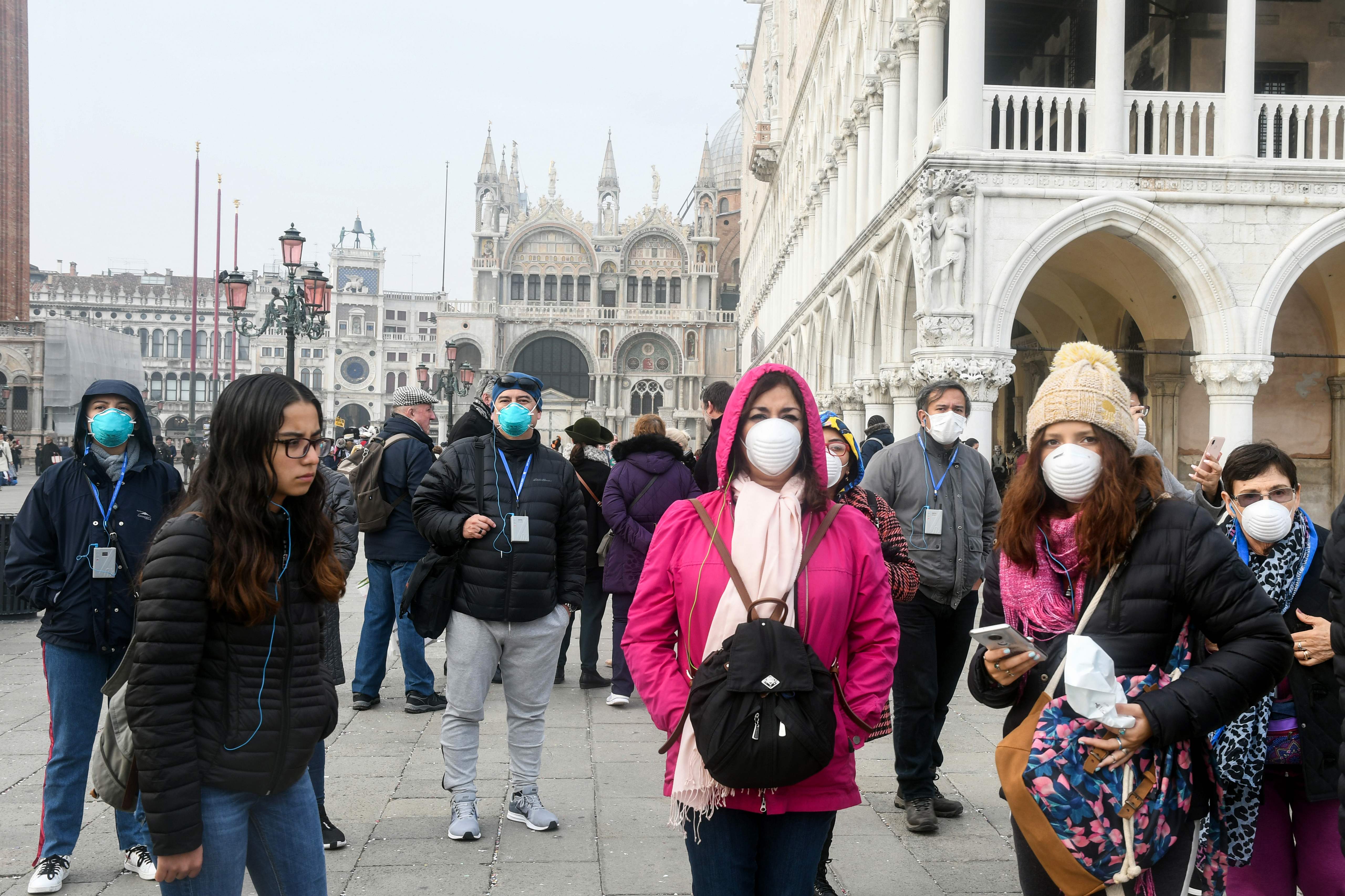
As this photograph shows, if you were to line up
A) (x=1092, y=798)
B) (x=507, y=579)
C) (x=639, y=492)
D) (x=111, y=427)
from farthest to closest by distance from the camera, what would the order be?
(x=639, y=492) → (x=507, y=579) → (x=111, y=427) → (x=1092, y=798)

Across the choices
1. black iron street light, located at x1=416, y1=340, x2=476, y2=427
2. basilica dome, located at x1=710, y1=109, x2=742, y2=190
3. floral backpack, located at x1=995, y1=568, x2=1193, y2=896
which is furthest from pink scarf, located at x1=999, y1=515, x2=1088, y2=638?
basilica dome, located at x1=710, y1=109, x2=742, y2=190

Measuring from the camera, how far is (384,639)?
6371mm

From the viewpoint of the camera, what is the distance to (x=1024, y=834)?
2.29 metres

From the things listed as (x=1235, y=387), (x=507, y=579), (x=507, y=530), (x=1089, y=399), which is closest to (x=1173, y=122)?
(x=1235, y=387)

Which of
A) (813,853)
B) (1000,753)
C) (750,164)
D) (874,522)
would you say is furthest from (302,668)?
(750,164)

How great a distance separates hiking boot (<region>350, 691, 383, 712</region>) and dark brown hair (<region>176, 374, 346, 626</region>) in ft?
13.1

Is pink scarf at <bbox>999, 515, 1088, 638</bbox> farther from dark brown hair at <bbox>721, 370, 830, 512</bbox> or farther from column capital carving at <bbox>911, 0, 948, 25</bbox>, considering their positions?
column capital carving at <bbox>911, 0, 948, 25</bbox>

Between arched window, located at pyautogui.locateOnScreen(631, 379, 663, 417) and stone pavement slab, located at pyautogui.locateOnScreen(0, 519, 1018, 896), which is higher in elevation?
arched window, located at pyautogui.locateOnScreen(631, 379, 663, 417)

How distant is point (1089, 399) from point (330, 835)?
316 centimetres

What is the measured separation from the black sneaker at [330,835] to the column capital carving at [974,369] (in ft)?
27.1

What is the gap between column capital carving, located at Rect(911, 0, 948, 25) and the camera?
12836mm

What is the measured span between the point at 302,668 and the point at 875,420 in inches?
278

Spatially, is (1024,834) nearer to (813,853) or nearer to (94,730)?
(813,853)

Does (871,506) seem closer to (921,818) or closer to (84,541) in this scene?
(921,818)
